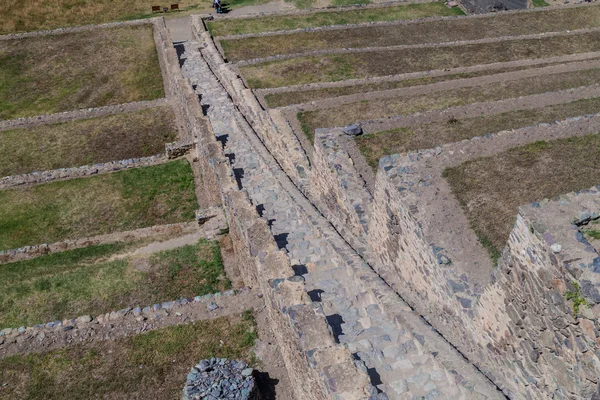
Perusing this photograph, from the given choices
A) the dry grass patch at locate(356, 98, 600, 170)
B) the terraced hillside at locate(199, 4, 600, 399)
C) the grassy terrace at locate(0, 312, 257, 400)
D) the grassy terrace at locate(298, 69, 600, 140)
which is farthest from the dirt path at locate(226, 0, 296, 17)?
the grassy terrace at locate(0, 312, 257, 400)

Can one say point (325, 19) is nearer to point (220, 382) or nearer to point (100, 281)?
point (100, 281)

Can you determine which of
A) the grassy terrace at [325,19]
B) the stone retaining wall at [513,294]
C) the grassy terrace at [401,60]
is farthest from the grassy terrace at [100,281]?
the grassy terrace at [325,19]

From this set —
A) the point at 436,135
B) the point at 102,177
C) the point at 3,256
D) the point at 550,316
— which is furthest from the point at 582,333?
the point at 102,177

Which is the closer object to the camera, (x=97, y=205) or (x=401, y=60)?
(x=97, y=205)

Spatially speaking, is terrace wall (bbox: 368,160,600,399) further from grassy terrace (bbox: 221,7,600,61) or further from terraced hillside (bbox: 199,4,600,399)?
grassy terrace (bbox: 221,7,600,61)

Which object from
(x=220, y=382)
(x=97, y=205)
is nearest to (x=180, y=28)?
(x=97, y=205)

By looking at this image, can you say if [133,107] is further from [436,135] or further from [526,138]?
[526,138]

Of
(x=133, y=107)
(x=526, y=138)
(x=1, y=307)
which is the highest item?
(x=526, y=138)
